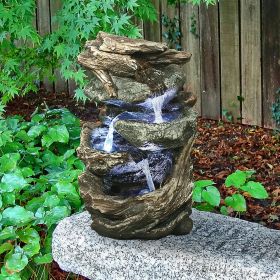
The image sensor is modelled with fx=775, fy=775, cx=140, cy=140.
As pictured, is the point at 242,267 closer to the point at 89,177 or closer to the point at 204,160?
the point at 89,177

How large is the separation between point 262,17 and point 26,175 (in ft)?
8.57

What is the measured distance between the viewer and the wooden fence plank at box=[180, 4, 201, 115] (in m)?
6.99

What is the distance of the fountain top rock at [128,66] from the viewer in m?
3.36

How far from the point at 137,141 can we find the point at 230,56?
3504 millimetres

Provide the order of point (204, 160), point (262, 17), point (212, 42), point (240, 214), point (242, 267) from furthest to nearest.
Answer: point (212, 42) < point (262, 17) < point (204, 160) < point (240, 214) < point (242, 267)

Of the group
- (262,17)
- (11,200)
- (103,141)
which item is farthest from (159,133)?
(262,17)

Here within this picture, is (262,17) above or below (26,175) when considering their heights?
above

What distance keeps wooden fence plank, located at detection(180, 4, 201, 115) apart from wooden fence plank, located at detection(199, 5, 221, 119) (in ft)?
0.19

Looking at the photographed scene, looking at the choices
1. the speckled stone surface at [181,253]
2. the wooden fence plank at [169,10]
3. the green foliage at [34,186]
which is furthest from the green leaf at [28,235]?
the wooden fence plank at [169,10]

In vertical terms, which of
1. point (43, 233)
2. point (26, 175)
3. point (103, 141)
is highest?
point (103, 141)

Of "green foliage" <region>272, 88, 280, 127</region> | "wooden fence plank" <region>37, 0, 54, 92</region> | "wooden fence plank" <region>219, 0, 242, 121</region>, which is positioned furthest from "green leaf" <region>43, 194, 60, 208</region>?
"wooden fence plank" <region>37, 0, 54, 92</region>

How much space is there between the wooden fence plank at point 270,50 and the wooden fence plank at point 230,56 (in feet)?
0.98

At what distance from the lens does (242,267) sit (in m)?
3.29

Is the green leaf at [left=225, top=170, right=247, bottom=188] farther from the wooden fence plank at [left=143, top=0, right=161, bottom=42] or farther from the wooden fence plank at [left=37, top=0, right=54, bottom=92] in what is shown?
the wooden fence plank at [left=37, top=0, right=54, bottom=92]
